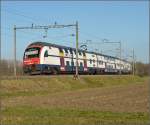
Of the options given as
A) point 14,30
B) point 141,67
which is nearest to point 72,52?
point 14,30

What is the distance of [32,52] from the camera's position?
50844 mm

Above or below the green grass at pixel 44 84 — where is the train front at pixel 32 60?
above

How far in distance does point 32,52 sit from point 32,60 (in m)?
1.05

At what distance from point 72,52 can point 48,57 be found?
9000 millimetres

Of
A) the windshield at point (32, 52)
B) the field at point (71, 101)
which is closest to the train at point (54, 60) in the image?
the windshield at point (32, 52)

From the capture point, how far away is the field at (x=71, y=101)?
15.3 meters

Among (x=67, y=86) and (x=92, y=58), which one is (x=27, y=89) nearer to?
(x=67, y=86)

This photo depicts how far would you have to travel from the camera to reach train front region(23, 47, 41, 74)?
1962 inches

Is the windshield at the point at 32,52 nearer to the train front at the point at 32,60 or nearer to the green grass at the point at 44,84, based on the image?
the train front at the point at 32,60

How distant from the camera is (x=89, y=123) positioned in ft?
46.2

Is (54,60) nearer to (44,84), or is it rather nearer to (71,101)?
(44,84)

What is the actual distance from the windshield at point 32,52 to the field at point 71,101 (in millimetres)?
3739

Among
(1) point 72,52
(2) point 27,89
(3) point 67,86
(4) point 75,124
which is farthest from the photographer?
(1) point 72,52

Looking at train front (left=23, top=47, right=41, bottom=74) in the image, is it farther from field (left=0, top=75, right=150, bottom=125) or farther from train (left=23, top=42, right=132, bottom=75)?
field (left=0, top=75, right=150, bottom=125)
